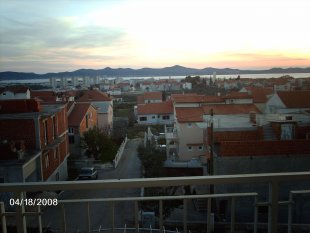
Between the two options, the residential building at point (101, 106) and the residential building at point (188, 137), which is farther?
the residential building at point (101, 106)

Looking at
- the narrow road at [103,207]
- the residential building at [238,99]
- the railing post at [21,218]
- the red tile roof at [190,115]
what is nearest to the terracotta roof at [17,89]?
the narrow road at [103,207]

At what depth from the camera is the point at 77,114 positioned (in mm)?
9281

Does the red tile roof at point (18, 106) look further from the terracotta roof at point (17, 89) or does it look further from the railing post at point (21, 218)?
the railing post at point (21, 218)

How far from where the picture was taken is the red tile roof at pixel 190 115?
9.34 m

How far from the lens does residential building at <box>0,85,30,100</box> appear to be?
367 cm

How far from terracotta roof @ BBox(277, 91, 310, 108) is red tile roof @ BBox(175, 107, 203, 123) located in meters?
2.38

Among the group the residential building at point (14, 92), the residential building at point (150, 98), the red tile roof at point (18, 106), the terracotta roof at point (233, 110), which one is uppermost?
the residential building at point (14, 92)

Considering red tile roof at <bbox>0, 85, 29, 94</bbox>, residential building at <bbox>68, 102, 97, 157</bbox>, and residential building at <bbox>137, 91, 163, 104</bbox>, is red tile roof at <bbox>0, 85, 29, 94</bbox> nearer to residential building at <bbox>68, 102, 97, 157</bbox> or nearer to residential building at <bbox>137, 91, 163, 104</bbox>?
residential building at <bbox>68, 102, 97, 157</bbox>

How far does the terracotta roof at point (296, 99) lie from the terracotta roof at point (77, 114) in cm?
552

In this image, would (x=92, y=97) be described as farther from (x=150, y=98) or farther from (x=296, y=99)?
(x=296, y=99)

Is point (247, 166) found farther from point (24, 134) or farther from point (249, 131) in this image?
point (24, 134)

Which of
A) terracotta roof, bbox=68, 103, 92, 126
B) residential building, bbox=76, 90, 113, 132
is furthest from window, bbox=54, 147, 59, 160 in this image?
residential building, bbox=76, 90, 113, 132

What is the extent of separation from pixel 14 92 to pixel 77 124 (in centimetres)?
480

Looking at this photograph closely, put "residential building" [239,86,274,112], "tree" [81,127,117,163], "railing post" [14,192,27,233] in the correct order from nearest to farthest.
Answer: "railing post" [14,192,27,233], "tree" [81,127,117,163], "residential building" [239,86,274,112]
